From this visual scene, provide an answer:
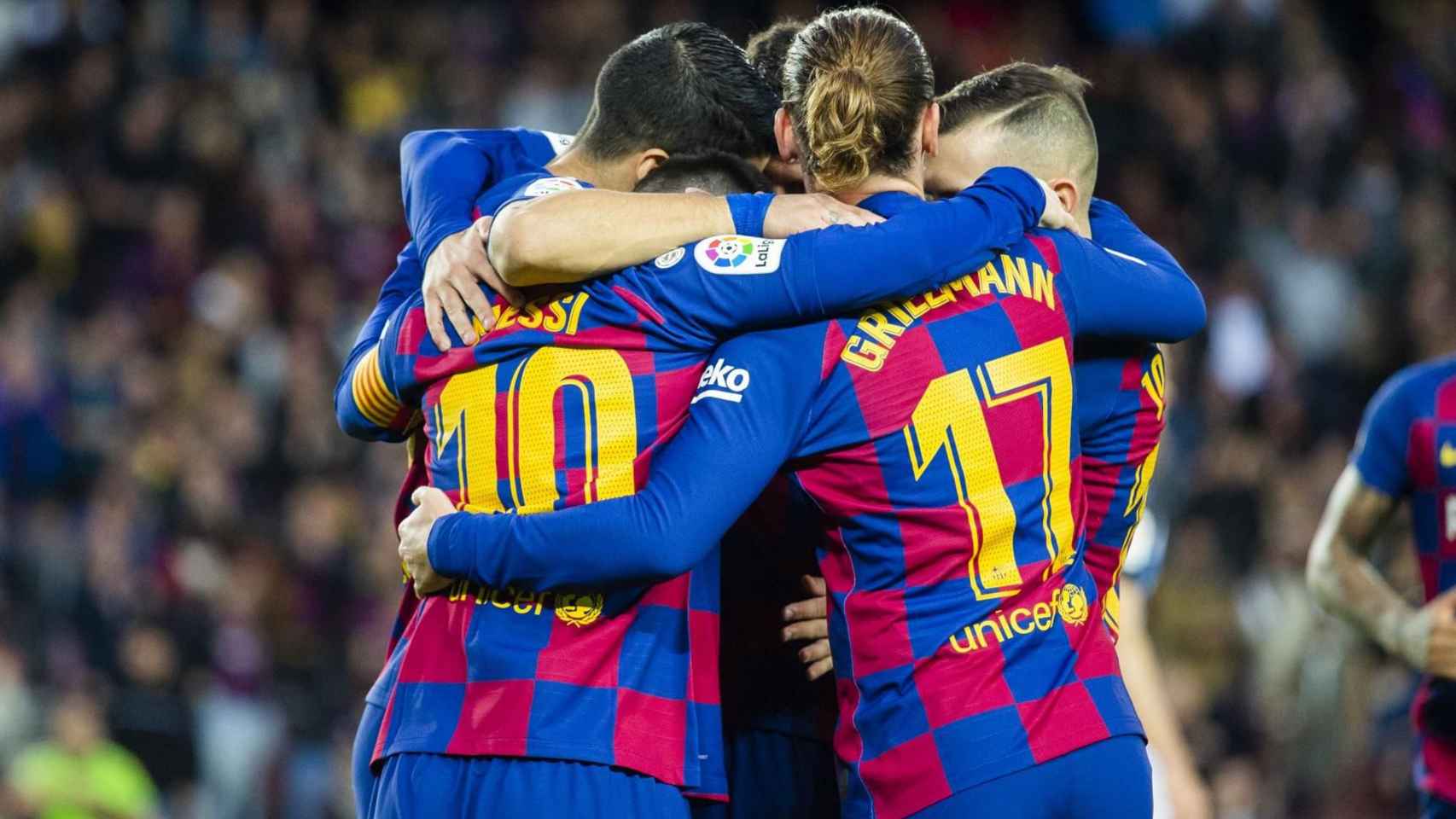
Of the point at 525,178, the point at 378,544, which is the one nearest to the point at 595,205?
the point at 525,178

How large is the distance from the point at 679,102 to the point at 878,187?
518 mm

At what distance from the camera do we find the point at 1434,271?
36.3 ft

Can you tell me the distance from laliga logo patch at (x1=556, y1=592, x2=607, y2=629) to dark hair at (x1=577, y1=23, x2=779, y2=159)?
0.95 m

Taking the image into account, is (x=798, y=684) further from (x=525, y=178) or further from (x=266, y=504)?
(x=266, y=504)

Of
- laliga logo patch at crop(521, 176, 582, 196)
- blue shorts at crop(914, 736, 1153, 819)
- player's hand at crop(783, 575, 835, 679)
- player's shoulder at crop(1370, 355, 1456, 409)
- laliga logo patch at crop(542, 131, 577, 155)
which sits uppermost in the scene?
laliga logo patch at crop(521, 176, 582, 196)

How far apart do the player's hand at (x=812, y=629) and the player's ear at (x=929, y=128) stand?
93 centimetres

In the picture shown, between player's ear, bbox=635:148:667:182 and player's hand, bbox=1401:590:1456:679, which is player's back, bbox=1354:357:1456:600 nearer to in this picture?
player's hand, bbox=1401:590:1456:679

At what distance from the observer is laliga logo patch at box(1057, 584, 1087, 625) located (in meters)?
3.36

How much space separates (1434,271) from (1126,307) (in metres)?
8.36

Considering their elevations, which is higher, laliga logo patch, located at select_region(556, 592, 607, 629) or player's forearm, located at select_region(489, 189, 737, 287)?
player's forearm, located at select_region(489, 189, 737, 287)

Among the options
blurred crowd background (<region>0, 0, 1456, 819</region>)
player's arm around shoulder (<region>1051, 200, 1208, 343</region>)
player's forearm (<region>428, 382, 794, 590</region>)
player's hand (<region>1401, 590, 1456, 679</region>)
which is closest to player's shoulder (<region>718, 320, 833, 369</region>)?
player's forearm (<region>428, 382, 794, 590</region>)

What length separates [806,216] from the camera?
10.9 ft

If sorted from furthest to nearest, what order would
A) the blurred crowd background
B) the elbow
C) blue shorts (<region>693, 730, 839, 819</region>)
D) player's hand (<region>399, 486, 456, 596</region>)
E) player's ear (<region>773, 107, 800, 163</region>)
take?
the blurred crowd background → blue shorts (<region>693, 730, 839, 819</region>) → player's ear (<region>773, 107, 800, 163</region>) → player's hand (<region>399, 486, 456, 596</region>) → the elbow

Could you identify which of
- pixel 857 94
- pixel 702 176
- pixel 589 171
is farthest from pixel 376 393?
pixel 857 94
